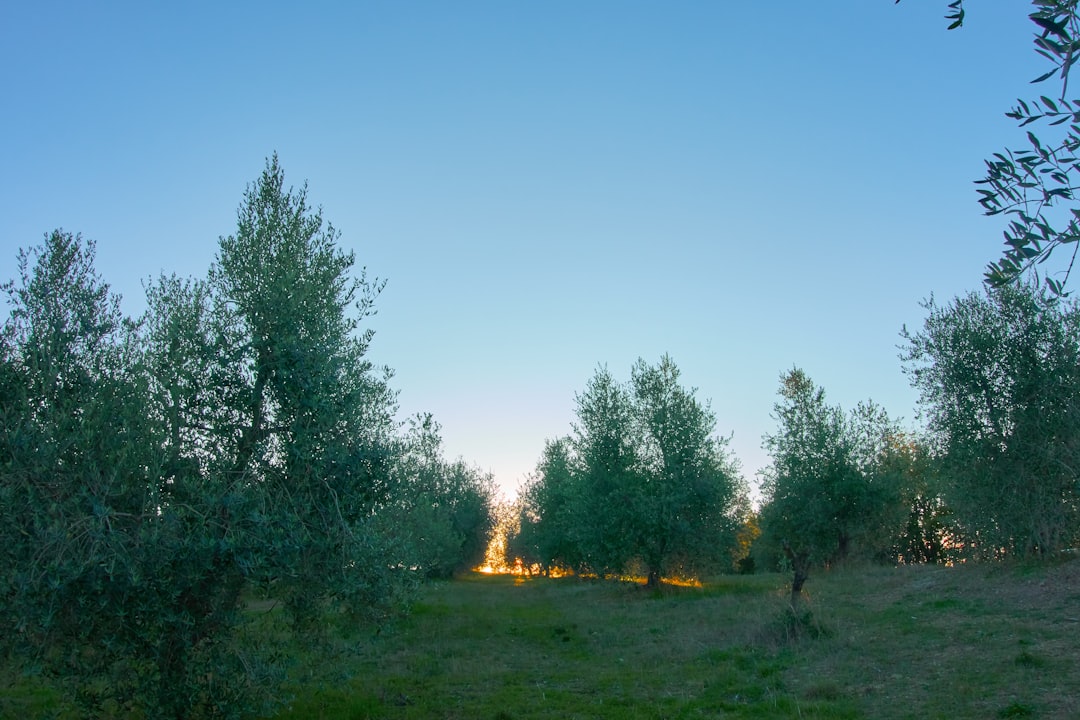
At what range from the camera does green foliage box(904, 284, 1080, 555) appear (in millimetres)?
18438

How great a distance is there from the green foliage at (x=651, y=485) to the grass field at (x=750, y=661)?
7.03 meters

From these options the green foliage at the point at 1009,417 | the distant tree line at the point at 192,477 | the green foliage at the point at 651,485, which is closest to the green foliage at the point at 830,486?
the green foliage at the point at 651,485

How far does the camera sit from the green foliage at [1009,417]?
18438 mm

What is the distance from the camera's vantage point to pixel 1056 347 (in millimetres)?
Result: 19484

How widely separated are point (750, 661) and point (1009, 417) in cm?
1108

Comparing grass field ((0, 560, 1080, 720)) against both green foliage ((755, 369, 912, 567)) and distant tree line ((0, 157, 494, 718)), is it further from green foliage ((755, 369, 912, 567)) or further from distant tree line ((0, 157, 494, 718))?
green foliage ((755, 369, 912, 567))

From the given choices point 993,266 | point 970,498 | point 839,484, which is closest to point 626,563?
point 839,484

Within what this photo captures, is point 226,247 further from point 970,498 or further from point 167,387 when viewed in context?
point 970,498

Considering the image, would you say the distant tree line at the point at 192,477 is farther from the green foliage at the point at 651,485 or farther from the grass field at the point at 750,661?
the green foliage at the point at 651,485

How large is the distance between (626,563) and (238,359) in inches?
1094

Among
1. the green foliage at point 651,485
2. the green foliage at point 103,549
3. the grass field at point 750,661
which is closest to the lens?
the green foliage at point 103,549

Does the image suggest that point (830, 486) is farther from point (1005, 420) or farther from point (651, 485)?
point (1005, 420)

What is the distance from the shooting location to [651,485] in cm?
3425

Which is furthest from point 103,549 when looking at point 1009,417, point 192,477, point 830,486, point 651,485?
point 830,486
